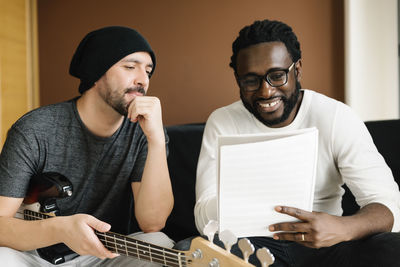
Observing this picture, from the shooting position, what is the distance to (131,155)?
1617 mm

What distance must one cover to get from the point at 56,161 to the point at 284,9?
1714mm

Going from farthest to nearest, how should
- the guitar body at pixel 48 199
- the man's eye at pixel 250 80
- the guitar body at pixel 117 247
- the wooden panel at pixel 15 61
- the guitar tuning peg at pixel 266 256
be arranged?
the wooden panel at pixel 15 61
the man's eye at pixel 250 80
the guitar body at pixel 48 199
the guitar body at pixel 117 247
the guitar tuning peg at pixel 266 256

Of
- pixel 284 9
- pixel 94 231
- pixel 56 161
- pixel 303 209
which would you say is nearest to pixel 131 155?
pixel 56 161

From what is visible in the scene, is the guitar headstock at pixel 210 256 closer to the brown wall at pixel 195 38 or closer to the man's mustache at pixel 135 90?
the man's mustache at pixel 135 90

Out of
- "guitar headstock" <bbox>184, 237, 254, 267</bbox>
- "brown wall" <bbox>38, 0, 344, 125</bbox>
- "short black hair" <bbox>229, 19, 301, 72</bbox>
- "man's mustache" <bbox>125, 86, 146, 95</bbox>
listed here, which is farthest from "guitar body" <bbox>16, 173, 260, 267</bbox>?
"brown wall" <bbox>38, 0, 344, 125</bbox>

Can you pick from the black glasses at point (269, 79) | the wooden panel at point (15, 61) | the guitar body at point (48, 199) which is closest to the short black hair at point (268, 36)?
the black glasses at point (269, 79)

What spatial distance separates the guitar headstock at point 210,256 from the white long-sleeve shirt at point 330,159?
0.40 m

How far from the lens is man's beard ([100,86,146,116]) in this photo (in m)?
1.56

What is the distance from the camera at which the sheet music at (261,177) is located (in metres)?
1.05

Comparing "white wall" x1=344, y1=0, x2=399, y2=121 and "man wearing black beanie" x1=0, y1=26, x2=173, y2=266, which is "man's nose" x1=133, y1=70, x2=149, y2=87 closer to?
"man wearing black beanie" x1=0, y1=26, x2=173, y2=266

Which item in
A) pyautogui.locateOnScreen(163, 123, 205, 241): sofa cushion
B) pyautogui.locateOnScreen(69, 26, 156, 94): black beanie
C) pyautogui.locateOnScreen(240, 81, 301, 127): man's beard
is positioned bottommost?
pyautogui.locateOnScreen(163, 123, 205, 241): sofa cushion

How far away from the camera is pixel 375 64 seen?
248cm

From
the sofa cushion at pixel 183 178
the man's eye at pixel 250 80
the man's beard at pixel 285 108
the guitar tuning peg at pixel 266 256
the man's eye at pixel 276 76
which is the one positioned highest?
the man's eye at pixel 276 76

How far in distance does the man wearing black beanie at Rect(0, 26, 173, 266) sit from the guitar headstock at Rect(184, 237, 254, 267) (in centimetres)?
43
